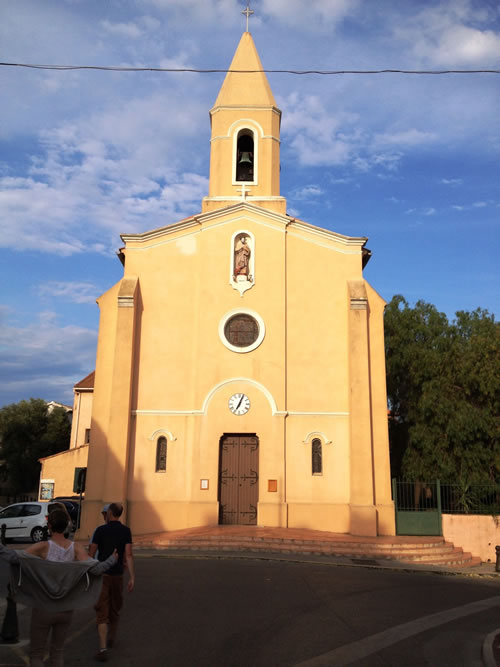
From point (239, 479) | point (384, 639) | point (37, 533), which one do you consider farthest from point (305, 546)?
point (37, 533)

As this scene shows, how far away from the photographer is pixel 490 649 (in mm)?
7387

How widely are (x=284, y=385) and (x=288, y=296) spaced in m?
3.11

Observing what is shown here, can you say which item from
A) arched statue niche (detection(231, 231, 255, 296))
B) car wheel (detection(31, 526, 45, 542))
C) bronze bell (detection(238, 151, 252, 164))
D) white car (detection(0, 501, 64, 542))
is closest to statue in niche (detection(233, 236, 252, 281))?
arched statue niche (detection(231, 231, 255, 296))

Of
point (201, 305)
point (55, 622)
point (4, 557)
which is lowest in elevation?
point (55, 622)

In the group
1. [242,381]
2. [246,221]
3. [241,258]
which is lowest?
[242,381]

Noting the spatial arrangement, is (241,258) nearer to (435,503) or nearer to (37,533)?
(435,503)

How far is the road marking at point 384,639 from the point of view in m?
6.78

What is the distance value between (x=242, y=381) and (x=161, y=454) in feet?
11.5

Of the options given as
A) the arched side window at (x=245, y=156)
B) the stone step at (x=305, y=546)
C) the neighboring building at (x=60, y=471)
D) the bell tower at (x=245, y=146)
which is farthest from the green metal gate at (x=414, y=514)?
the neighboring building at (x=60, y=471)

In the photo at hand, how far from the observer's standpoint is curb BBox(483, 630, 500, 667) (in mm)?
6836

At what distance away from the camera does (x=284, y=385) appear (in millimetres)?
19906

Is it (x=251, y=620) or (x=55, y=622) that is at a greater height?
(x=55, y=622)

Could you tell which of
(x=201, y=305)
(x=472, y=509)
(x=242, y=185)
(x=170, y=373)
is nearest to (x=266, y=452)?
(x=170, y=373)

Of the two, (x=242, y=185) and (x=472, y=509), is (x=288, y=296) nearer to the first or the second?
(x=242, y=185)
